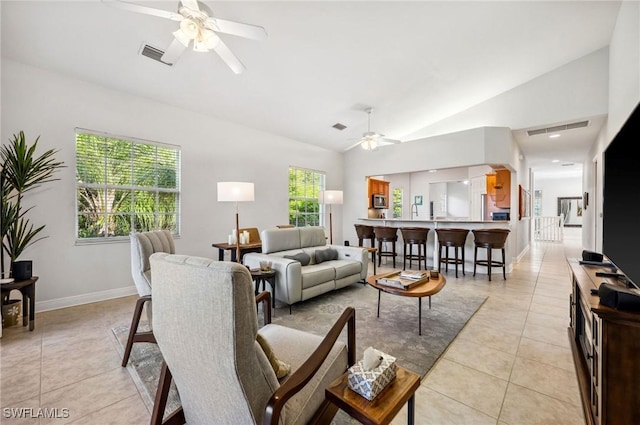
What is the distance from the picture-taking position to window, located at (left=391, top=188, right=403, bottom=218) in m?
9.23

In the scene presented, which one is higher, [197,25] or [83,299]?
[197,25]

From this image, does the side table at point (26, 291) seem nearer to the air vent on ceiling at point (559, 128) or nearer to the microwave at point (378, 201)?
the microwave at point (378, 201)

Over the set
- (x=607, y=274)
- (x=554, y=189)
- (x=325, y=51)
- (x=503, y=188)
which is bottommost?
(x=607, y=274)

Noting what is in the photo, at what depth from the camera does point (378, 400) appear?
3.55 feet

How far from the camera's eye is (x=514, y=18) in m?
3.28

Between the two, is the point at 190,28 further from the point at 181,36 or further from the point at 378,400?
the point at 378,400

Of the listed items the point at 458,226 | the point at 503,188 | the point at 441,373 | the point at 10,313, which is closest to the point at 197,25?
the point at 441,373

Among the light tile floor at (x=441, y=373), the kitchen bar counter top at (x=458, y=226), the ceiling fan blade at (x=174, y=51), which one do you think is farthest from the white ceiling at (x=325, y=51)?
the light tile floor at (x=441, y=373)

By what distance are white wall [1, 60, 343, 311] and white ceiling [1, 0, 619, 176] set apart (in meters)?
0.24

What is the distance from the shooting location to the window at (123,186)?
11.7 ft

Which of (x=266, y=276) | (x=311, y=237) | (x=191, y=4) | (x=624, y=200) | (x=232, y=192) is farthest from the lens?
(x=311, y=237)

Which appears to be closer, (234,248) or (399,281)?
(399,281)

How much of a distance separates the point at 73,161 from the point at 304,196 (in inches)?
169

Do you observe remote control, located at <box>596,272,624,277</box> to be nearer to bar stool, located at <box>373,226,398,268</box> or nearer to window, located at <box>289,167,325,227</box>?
bar stool, located at <box>373,226,398,268</box>
